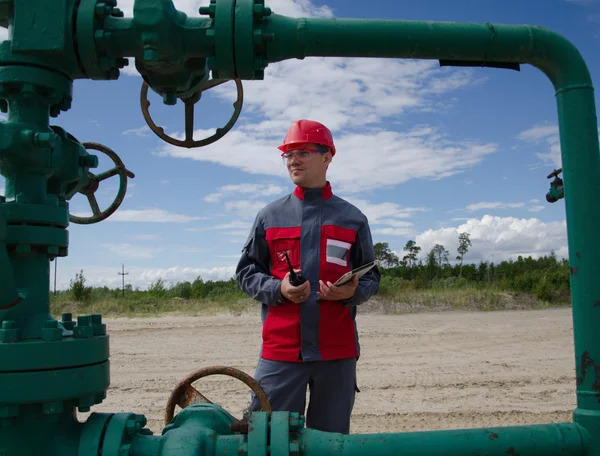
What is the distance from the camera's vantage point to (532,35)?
1.25 meters

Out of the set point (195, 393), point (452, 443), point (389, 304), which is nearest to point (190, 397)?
point (195, 393)

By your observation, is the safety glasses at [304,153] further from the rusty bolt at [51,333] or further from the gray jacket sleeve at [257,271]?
the rusty bolt at [51,333]

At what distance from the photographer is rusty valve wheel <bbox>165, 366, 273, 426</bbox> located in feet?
5.25

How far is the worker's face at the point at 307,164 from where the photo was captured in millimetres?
2301

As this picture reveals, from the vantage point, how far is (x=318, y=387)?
87.6 inches

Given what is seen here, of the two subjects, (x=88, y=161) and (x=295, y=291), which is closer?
(x=88, y=161)

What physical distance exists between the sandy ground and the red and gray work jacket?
2064 millimetres

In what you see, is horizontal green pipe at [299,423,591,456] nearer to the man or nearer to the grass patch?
the man

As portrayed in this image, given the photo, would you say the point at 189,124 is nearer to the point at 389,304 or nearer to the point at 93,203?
the point at 93,203

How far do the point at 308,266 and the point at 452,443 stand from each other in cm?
116

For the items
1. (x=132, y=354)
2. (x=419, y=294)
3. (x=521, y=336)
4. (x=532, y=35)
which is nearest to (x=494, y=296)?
(x=419, y=294)

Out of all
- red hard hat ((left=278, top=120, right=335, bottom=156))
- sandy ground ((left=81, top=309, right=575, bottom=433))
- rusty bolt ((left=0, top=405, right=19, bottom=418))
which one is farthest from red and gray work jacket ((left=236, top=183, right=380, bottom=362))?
sandy ground ((left=81, top=309, right=575, bottom=433))

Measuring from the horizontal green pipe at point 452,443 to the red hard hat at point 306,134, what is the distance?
1325 millimetres

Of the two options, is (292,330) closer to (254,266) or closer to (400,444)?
→ (254,266)
